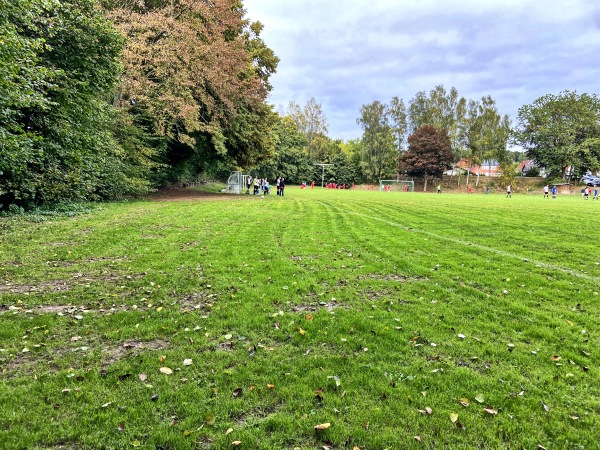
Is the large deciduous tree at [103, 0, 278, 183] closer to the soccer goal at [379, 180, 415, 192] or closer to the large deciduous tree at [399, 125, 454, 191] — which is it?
the soccer goal at [379, 180, 415, 192]

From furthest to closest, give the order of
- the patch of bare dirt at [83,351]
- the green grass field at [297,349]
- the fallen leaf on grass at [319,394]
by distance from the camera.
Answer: the patch of bare dirt at [83,351], the fallen leaf on grass at [319,394], the green grass field at [297,349]

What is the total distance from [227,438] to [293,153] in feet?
221

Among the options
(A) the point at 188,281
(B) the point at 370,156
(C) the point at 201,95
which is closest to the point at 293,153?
(B) the point at 370,156

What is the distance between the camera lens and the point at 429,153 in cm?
5991

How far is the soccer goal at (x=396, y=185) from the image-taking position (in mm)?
61906

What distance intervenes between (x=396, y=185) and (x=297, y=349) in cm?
6422

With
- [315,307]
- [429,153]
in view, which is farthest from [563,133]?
[315,307]

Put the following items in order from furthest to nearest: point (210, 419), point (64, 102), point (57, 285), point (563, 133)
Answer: point (563, 133), point (64, 102), point (57, 285), point (210, 419)

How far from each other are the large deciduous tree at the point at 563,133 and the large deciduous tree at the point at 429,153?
1268 cm

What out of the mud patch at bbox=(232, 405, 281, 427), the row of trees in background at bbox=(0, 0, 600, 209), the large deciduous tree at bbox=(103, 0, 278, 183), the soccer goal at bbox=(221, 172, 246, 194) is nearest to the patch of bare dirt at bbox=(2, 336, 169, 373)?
the mud patch at bbox=(232, 405, 281, 427)

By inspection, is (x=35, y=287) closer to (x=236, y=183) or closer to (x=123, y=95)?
(x=123, y=95)

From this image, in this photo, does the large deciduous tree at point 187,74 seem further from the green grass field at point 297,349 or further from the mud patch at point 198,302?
the mud patch at point 198,302

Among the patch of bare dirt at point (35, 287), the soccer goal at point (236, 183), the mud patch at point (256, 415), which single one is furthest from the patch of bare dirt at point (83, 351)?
the soccer goal at point (236, 183)

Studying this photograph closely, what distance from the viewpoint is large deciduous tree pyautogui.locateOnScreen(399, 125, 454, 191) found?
59750 millimetres
